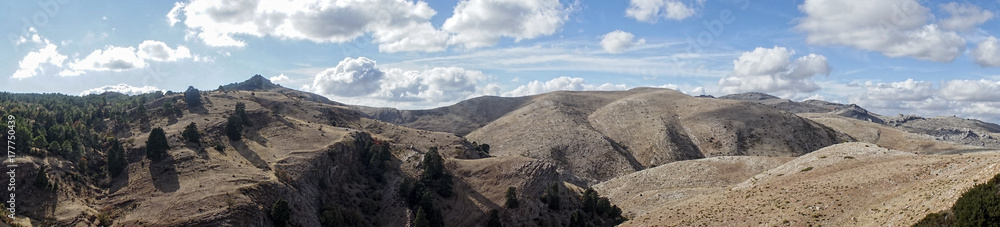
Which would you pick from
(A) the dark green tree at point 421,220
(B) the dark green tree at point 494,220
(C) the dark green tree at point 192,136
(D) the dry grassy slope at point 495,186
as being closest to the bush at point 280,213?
Answer: (A) the dark green tree at point 421,220

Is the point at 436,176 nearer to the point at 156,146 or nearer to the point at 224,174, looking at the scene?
the point at 224,174

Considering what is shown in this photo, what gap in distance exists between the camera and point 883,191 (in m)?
49.1

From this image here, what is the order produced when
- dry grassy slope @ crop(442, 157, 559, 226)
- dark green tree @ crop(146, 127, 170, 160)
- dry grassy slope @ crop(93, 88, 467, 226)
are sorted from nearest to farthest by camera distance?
dry grassy slope @ crop(93, 88, 467, 226)
dark green tree @ crop(146, 127, 170, 160)
dry grassy slope @ crop(442, 157, 559, 226)

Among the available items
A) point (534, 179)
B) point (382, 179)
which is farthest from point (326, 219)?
point (534, 179)

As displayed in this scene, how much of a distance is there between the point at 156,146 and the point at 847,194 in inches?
3512

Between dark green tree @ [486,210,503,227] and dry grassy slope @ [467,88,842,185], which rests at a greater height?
dry grassy slope @ [467,88,842,185]

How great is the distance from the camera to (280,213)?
2383 inches

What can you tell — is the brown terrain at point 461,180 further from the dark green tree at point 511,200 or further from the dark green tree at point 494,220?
the dark green tree at point 494,220

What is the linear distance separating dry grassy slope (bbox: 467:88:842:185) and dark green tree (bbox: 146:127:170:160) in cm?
9121

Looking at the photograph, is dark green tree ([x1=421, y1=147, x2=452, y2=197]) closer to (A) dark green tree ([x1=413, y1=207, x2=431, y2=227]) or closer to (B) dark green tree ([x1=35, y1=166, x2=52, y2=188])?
(A) dark green tree ([x1=413, y1=207, x2=431, y2=227])

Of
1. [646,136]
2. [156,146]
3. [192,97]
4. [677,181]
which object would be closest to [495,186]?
[677,181]

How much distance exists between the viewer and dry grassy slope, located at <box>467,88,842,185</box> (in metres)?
148

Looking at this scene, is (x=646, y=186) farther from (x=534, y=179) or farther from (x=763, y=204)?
(x=763, y=204)

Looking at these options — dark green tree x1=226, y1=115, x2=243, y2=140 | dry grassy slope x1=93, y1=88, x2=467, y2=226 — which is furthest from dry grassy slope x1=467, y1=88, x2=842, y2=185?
dark green tree x1=226, y1=115, x2=243, y2=140
